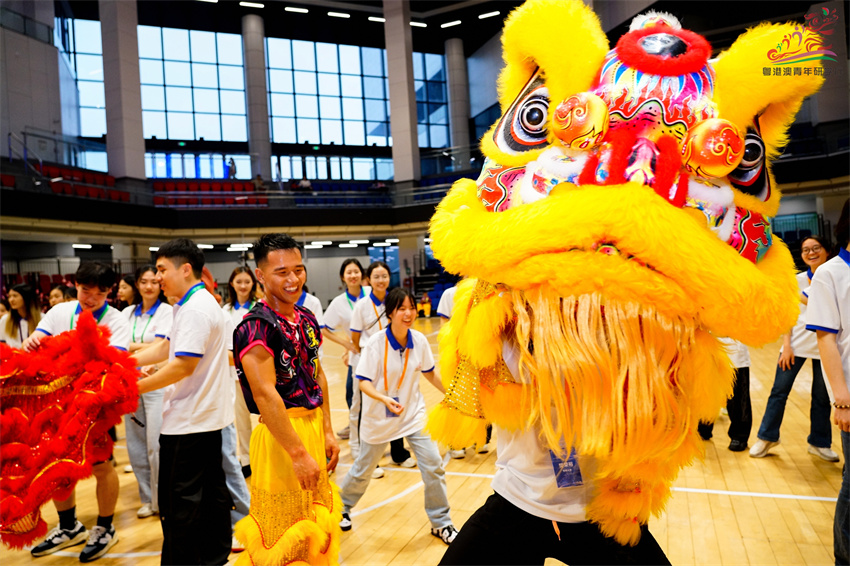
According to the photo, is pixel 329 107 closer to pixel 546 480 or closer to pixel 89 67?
pixel 89 67

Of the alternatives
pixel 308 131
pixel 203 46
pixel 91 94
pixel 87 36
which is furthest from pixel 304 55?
pixel 91 94

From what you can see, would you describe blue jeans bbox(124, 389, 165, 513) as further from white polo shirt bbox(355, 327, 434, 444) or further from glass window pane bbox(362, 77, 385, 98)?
glass window pane bbox(362, 77, 385, 98)

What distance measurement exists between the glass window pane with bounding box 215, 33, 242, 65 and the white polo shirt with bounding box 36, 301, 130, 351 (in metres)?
21.5

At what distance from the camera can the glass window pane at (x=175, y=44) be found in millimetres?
21609

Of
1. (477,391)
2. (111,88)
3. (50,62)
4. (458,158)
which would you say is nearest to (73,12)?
(50,62)

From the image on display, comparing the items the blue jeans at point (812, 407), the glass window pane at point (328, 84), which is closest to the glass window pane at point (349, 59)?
the glass window pane at point (328, 84)

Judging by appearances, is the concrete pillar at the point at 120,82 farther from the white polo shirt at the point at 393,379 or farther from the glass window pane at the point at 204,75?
the white polo shirt at the point at 393,379

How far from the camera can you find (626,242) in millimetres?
1182

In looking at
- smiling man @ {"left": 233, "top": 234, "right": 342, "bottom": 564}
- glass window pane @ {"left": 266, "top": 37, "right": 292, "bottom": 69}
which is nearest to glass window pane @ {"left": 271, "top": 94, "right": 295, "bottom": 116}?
glass window pane @ {"left": 266, "top": 37, "right": 292, "bottom": 69}

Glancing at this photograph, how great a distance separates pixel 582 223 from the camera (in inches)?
47.1

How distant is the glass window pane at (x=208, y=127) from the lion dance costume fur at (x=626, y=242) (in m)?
Result: 23.1

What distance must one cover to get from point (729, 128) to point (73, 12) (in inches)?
951

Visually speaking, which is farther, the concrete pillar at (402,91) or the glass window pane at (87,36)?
the glass window pane at (87,36)

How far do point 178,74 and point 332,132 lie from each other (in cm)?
628
